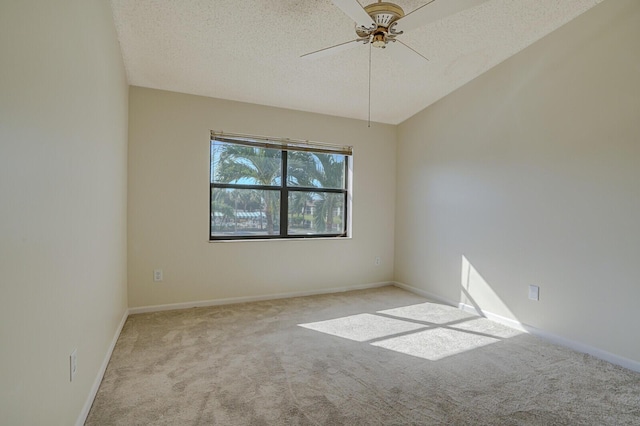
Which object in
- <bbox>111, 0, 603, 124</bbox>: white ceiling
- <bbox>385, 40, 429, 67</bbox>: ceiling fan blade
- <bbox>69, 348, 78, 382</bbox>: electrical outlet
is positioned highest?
<bbox>111, 0, 603, 124</bbox>: white ceiling

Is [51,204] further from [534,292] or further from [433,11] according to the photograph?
[534,292]

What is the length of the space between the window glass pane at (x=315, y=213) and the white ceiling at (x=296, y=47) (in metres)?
1.21

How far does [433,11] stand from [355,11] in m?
0.45

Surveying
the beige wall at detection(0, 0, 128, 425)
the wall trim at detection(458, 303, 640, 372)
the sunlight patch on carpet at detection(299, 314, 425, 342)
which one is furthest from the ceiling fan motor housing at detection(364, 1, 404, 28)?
the wall trim at detection(458, 303, 640, 372)

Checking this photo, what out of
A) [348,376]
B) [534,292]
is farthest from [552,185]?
[348,376]

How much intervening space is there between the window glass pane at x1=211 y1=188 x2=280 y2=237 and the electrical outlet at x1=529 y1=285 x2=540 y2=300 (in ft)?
9.21

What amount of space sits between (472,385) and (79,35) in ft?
10.00

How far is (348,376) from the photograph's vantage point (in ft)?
7.23

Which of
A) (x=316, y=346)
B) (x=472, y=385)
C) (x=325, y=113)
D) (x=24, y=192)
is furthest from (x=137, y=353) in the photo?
(x=325, y=113)

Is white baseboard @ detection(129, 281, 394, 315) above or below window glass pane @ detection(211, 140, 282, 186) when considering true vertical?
below

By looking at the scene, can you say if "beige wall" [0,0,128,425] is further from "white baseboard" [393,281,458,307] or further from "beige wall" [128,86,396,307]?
"white baseboard" [393,281,458,307]

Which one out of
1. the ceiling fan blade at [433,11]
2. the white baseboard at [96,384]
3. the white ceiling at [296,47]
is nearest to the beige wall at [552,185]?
the white ceiling at [296,47]

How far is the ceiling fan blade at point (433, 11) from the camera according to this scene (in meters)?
1.77

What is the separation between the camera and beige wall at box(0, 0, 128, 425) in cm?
98
